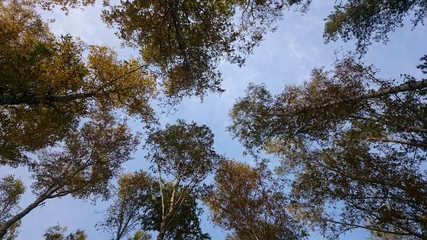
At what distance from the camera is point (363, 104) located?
1004cm

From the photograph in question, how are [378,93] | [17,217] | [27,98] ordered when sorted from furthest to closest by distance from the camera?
[17,217]
[378,93]
[27,98]

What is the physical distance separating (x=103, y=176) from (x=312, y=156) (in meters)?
11.4

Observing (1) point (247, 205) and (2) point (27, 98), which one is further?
(1) point (247, 205)

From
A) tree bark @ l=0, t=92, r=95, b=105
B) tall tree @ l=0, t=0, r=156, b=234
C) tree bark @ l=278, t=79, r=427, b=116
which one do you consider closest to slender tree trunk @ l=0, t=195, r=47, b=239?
tall tree @ l=0, t=0, r=156, b=234

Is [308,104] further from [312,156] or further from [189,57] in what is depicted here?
[189,57]

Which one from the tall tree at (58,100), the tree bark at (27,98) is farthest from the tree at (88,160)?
the tree bark at (27,98)

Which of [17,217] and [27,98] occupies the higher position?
[27,98]

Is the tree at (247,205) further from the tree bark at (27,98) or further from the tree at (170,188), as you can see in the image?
the tree bark at (27,98)

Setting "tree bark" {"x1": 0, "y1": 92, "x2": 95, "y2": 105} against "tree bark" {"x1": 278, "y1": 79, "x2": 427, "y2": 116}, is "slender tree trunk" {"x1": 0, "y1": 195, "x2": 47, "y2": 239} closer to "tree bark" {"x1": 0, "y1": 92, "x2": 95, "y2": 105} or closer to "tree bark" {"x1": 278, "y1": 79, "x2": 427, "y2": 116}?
"tree bark" {"x1": 0, "y1": 92, "x2": 95, "y2": 105}

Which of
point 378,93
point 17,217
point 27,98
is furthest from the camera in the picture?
point 17,217

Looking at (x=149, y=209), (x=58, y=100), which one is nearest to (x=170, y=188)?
(x=149, y=209)

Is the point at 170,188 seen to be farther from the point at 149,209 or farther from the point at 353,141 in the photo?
the point at 353,141

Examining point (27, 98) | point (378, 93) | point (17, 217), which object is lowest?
point (17, 217)

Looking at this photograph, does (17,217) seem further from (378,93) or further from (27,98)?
(378,93)
